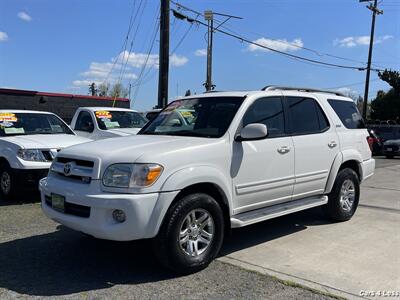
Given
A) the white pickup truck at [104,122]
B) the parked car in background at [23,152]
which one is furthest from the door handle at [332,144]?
the white pickup truck at [104,122]

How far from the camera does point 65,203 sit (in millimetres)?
4668

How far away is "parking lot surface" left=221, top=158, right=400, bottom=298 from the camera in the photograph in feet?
14.8

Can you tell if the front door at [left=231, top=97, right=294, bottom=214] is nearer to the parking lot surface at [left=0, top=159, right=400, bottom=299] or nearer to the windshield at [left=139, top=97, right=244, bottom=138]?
the windshield at [left=139, top=97, right=244, bottom=138]

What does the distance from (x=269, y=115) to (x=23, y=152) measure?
14.5 ft

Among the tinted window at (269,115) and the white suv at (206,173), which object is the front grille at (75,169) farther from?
the tinted window at (269,115)

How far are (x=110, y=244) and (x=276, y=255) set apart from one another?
6.55 ft

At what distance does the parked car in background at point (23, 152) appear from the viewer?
25.5ft

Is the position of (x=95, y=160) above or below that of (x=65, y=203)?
above

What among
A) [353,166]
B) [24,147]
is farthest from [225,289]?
[24,147]

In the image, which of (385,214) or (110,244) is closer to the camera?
(110,244)

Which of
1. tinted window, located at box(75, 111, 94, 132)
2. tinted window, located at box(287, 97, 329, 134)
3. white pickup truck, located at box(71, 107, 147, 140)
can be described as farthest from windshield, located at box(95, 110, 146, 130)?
tinted window, located at box(287, 97, 329, 134)

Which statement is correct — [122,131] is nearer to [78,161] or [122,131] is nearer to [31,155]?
[31,155]

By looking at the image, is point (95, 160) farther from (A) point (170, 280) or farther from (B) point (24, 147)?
(B) point (24, 147)

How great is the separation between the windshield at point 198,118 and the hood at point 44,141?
106 inches
